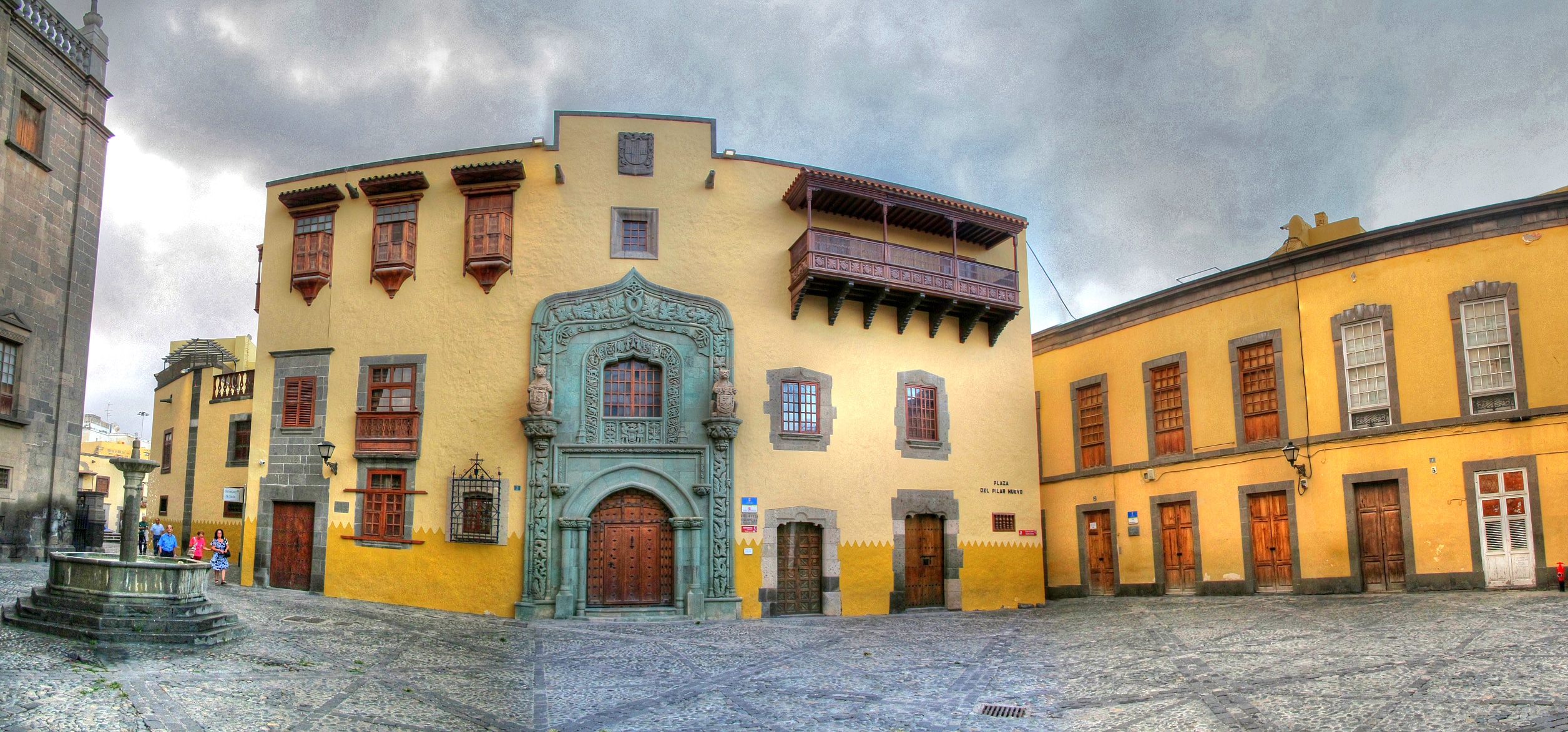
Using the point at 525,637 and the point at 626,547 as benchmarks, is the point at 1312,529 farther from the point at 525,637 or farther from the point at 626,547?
the point at 525,637

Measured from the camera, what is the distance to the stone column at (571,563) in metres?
20.3

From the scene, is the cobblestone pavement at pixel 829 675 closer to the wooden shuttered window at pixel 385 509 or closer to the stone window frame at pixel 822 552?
the stone window frame at pixel 822 552

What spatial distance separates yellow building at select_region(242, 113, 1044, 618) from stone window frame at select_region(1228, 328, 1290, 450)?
5.39 metres

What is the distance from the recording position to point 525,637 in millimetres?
17234

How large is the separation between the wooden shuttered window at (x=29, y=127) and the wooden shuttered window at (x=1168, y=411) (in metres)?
26.3

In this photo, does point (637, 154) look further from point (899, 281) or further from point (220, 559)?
point (220, 559)

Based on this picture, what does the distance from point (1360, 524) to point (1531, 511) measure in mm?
2916

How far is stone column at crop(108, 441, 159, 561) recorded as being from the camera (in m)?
13.9

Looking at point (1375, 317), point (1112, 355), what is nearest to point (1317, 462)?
point (1375, 317)

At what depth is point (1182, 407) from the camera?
2398cm

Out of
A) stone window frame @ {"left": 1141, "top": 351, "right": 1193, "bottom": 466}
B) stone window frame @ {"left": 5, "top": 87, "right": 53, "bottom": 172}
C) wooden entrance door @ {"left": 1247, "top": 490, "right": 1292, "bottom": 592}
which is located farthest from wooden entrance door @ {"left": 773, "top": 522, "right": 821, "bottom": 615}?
stone window frame @ {"left": 5, "top": 87, "right": 53, "bottom": 172}

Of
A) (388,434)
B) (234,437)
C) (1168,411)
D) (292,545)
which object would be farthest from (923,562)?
(234,437)

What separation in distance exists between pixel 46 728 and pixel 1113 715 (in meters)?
10.3

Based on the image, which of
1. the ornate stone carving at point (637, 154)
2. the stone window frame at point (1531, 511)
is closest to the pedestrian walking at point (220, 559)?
the ornate stone carving at point (637, 154)
